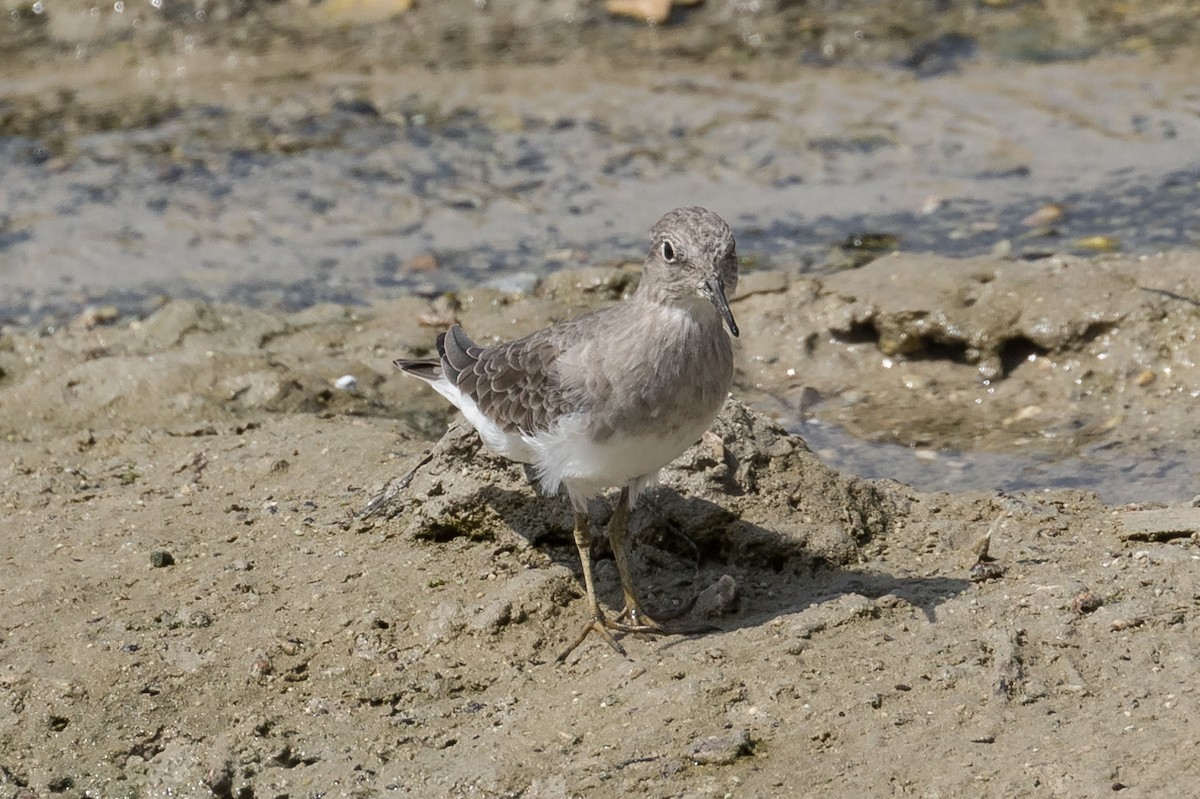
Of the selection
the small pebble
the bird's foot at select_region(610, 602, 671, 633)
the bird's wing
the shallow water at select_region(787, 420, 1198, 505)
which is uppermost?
the bird's wing

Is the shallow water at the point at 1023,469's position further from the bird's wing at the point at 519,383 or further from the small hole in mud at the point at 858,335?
the bird's wing at the point at 519,383

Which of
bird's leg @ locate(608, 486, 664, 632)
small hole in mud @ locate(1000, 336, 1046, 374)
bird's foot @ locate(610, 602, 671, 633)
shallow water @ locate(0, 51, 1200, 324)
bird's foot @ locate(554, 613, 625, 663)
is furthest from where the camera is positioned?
shallow water @ locate(0, 51, 1200, 324)

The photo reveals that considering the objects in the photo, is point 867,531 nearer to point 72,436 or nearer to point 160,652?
point 160,652

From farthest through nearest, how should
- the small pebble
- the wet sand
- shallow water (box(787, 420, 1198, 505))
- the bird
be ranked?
1. shallow water (box(787, 420, 1198, 505))
2. the bird
3. the wet sand
4. the small pebble

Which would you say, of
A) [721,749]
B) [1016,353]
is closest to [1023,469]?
[1016,353]

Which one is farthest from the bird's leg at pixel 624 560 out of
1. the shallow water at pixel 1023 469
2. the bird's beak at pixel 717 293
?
the shallow water at pixel 1023 469

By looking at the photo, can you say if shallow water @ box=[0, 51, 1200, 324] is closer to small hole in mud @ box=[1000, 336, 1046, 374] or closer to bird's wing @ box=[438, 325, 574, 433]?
small hole in mud @ box=[1000, 336, 1046, 374]

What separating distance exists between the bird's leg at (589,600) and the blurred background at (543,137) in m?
4.01

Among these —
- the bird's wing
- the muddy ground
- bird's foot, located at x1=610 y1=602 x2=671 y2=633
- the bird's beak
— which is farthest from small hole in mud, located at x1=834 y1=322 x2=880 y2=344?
the bird's beak

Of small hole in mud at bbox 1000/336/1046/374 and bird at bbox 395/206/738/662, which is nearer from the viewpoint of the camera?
bird at bbox 395/206/738/662

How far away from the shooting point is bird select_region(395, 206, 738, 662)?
5.41 meters

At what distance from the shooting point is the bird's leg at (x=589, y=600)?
18.4 feet

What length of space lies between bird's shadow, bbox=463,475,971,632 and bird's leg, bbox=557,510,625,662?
213 mm

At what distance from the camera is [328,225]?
11102 millimetres
